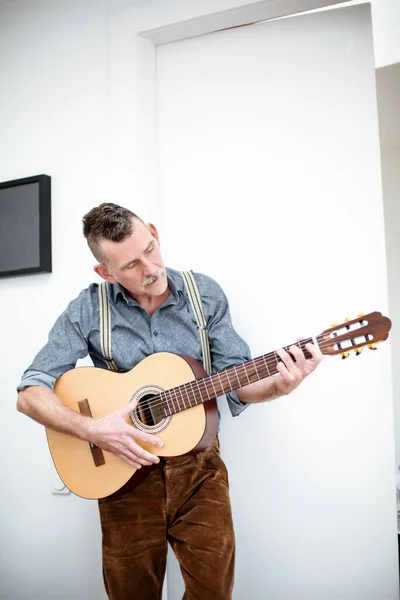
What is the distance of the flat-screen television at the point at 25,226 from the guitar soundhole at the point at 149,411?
88cm

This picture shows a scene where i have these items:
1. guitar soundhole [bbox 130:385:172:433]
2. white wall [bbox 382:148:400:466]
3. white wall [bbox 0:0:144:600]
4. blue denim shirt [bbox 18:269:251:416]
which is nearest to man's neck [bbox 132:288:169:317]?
blue denim shirt [bbox 18:269:251:416]

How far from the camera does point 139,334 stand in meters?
1.74

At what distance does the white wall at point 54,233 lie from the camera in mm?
2205

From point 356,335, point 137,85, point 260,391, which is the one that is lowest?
point 260,391

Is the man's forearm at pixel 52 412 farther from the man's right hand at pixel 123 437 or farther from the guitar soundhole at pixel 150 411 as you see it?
the guitar soundhole at pixel 150 411

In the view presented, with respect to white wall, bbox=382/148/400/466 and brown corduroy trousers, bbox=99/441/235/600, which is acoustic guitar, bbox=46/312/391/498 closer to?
brown corduroy trousers, bbox=99/441/235/600

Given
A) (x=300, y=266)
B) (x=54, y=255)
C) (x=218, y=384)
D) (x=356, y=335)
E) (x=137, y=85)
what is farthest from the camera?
(x=54, y=255)

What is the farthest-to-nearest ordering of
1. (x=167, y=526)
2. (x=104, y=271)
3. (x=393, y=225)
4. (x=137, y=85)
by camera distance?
(x=393, y=225), (x=137, y=85), (x=104, y=271), (x=167, y=526)

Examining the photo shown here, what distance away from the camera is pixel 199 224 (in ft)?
7.06

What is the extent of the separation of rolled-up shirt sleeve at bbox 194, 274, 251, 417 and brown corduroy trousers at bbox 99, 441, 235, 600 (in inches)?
7.5

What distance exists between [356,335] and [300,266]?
621 mm

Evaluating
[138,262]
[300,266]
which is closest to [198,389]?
[138,262]

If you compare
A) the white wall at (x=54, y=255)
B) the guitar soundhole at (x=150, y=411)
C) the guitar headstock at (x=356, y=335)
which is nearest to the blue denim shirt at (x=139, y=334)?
the guitar soundhole at (x=150, y=411)

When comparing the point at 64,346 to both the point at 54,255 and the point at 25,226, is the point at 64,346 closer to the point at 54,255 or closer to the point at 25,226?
the point at 54,255
